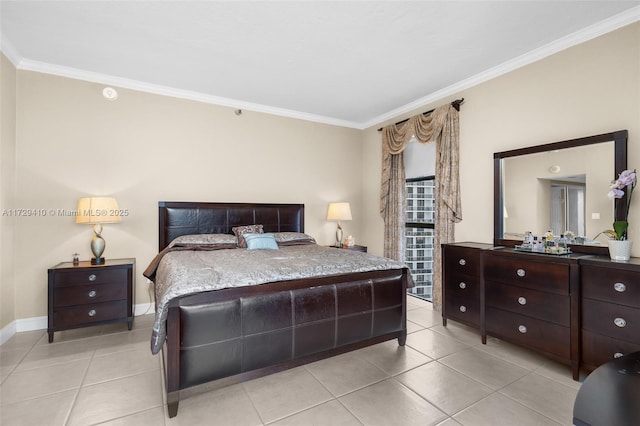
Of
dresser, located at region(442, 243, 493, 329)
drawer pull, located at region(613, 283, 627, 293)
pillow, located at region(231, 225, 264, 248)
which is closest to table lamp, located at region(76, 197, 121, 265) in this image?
pillow, located at region(231, 225, 264, 248)

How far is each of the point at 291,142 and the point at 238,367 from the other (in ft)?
11.0

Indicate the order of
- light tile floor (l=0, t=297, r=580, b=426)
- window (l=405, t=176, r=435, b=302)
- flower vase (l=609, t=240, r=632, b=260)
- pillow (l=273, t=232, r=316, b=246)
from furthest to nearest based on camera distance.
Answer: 1. window (l=405, t=176, r=435, b=302)
2. pillow (l=273, t=232, r=316, b=246)
3. flower vase (l=609, t=240, r=632, b=260)
4. light tile floor (l=0, t=297, r=580, b=426)

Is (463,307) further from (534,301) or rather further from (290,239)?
(290,239)

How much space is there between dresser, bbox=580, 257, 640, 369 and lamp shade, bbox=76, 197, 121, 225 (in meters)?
4.20

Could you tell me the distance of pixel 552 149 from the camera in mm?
2748

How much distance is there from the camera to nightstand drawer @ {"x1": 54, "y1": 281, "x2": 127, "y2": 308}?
111 inches

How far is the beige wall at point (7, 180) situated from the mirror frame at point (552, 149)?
4840 millimetres

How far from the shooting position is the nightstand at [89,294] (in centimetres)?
281

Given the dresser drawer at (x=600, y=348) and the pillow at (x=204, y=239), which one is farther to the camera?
the pillow at (x=204, y=239)

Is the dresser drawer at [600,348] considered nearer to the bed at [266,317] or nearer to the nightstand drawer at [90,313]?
the bed at [266,317]

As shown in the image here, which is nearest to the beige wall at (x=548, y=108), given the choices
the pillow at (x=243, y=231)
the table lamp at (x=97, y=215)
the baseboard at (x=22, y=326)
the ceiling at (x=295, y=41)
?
the ceiling at (x=295, y=41)

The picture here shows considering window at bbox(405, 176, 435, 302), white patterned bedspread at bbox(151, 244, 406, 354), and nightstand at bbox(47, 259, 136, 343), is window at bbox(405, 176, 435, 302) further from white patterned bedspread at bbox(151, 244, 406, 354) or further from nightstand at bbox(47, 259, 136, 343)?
nightstand at bbox(47, 259, 136, 343)

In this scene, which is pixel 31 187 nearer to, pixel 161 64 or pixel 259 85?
pixel 161 64

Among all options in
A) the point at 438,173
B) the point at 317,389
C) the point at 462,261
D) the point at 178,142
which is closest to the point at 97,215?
→ the point at 178,142
